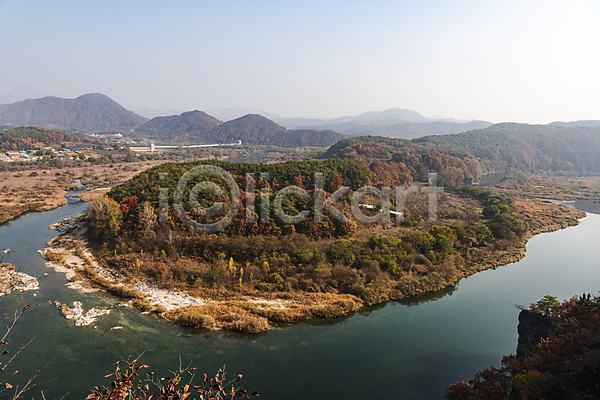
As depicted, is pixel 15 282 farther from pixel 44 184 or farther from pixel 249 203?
pixel 44 184

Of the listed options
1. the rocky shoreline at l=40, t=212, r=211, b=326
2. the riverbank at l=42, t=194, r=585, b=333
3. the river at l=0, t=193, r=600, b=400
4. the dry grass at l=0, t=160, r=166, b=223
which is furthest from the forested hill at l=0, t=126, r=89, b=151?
the river at l=0, t=193, r=600, b=400

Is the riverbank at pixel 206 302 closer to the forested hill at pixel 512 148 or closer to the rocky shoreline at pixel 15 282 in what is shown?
the rocky shoreline at pixel 15 282

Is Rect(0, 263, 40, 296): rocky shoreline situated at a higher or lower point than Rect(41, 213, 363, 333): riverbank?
higher

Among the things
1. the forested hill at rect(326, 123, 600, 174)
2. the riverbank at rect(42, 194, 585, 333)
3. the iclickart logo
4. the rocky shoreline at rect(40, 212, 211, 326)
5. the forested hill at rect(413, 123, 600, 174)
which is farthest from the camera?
the forested hill at rect(413, 123, 600, 174)

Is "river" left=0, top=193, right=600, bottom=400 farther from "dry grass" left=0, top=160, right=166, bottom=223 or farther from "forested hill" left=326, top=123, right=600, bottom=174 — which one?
"forested hill" left=326, top=123, right=600, bottom=174

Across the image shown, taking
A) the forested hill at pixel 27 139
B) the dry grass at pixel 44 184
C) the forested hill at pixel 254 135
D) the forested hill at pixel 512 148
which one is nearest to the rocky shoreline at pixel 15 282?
the dry grass at pixel 44 184

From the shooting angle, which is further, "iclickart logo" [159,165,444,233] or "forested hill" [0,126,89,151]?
"forested hill" [0,126,89,151]
